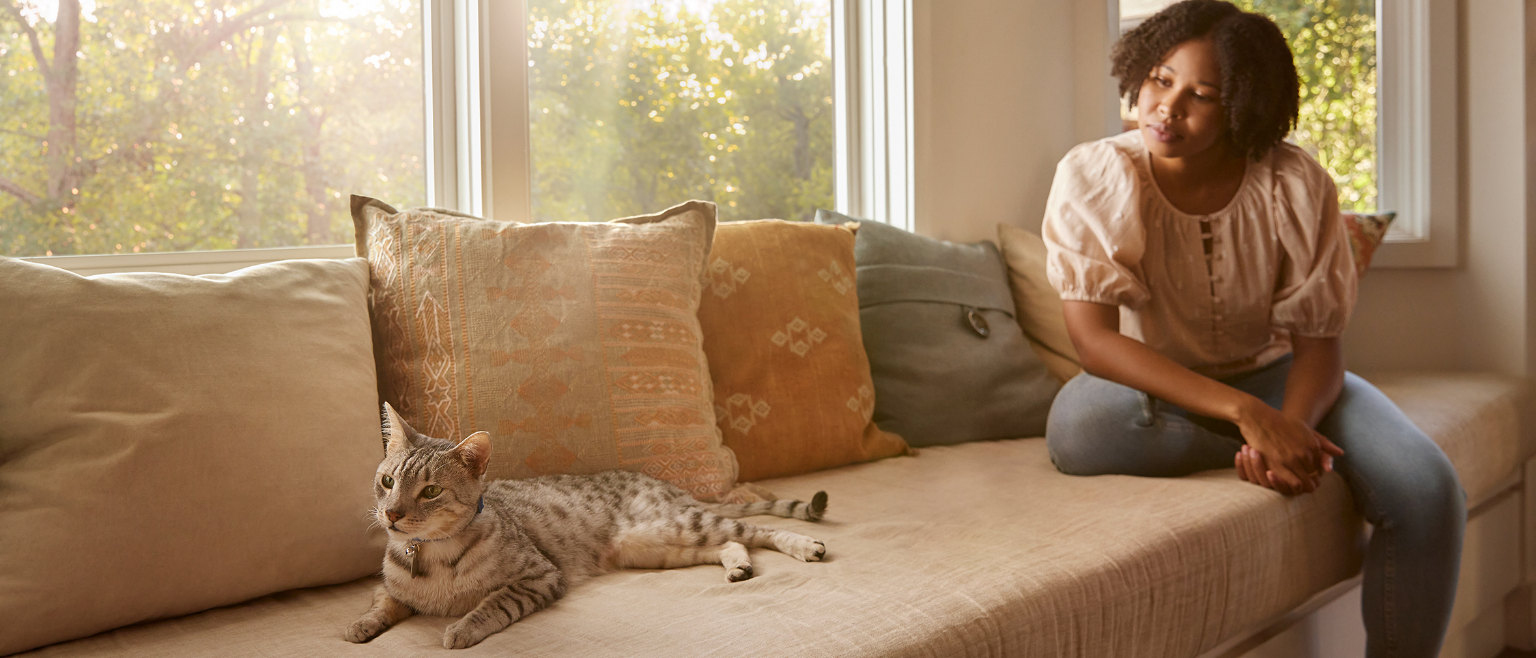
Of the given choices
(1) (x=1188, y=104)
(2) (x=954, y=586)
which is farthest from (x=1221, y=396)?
(2) (x=954, y=586)

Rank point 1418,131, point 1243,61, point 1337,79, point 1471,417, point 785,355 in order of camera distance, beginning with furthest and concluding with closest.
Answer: point 1337,79 < point 1418,131 < point 1471,417 < point 785,355 < point 1243,61

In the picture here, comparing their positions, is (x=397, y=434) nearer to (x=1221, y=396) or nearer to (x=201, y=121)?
(x=201, y=121)

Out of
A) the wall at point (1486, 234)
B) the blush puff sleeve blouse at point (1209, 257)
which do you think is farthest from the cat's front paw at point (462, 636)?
the wall at point (1486, 234)

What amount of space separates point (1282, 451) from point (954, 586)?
766 millimetres

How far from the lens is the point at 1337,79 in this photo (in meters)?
2.87

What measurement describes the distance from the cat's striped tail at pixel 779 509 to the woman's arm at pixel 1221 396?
1.98 ft

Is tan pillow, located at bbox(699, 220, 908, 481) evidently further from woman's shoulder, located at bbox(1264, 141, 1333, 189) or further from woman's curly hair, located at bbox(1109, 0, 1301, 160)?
woman's shoulder, located at bbox(1264, 141, 1333, 189)

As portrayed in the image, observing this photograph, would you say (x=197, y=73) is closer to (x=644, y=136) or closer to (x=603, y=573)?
(x=644, y=136)

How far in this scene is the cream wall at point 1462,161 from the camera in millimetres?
2582

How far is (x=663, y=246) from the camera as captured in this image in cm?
159

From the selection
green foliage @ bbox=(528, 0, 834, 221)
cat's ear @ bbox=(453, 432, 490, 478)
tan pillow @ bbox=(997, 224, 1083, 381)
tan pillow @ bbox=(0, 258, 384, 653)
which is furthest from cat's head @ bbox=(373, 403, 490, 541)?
tan pillow @ bbox=(997, 224, 1083, 381)

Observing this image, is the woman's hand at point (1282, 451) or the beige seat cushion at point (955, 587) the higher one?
the woman's hand at point (1282, 451)

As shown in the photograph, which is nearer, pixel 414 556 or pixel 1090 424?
pixel 414 556

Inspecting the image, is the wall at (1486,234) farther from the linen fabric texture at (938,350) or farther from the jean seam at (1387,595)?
→ the jean seam at (1387,595)
